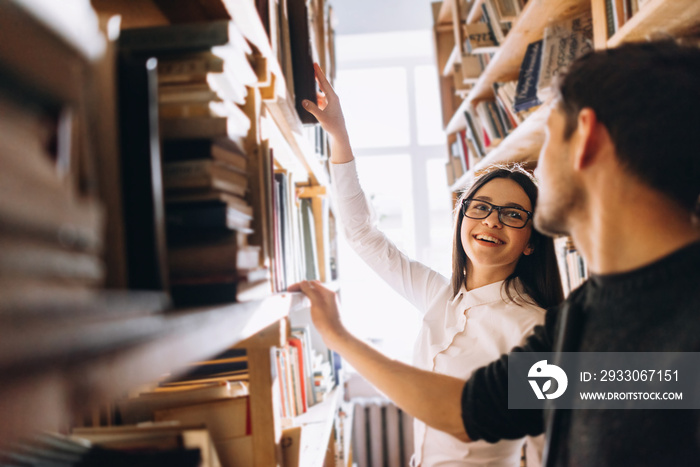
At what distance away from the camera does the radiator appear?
2.90 metres

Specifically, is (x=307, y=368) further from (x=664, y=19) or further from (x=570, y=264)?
(x=664, y=19)

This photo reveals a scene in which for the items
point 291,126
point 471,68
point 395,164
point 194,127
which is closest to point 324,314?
point 291,126

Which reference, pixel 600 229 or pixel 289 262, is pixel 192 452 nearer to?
pixel 289 262

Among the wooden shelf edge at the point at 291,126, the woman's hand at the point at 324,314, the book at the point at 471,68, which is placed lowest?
the woman's hand at the point at 324,314

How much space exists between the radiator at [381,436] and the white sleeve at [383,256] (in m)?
1.51

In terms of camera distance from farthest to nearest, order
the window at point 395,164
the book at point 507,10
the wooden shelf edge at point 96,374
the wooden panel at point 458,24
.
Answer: the window at point 395,164 → the wooden panel at point 458,24 → the book at point 507,10 → the wooden shelf edge at point 96,374

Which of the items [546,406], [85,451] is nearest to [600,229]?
[546,406]

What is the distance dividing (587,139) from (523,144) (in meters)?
1.20

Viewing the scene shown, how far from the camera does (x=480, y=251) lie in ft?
4.59

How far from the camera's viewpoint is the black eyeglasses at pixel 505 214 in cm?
139

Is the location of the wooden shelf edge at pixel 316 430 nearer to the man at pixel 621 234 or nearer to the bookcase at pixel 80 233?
the man at pixel 621 234

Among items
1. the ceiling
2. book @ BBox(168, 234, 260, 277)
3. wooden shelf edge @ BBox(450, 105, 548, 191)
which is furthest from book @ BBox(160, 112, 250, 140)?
the ceiling

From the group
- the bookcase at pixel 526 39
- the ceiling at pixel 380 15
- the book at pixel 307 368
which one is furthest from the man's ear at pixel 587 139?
the ceiling at pixel 380 15

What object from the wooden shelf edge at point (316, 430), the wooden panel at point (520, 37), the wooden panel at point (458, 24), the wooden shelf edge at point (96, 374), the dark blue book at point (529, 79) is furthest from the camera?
the wooden panel at point (458, 24)
